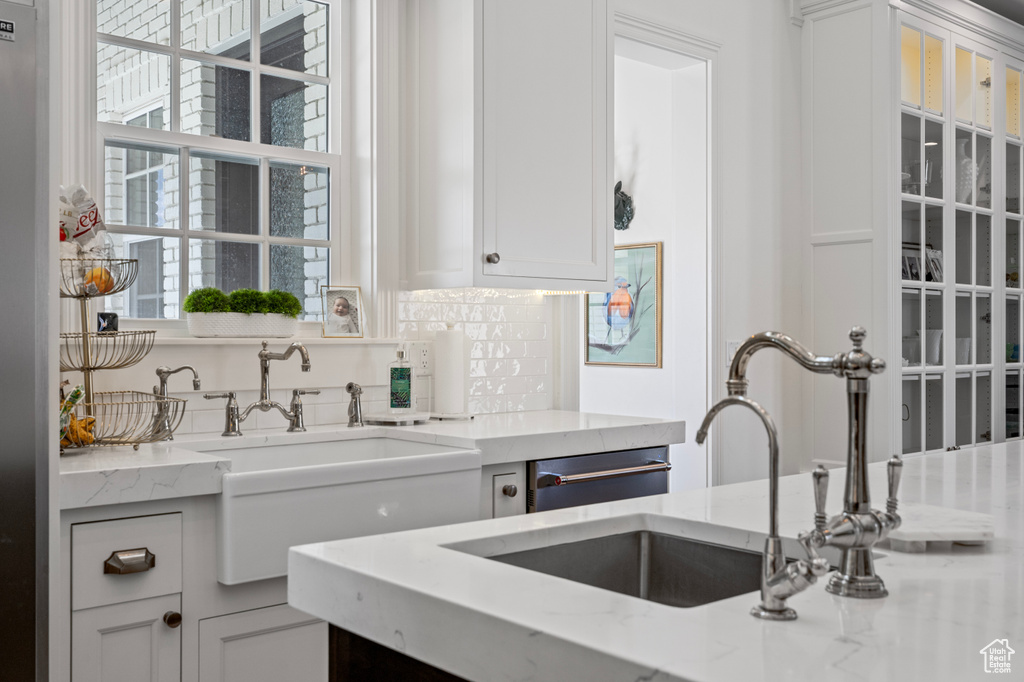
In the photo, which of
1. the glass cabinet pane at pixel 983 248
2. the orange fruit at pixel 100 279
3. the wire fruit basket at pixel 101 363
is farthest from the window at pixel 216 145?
the glass cabinet pane at pixel 983 248

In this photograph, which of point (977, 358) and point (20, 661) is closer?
point (20, 661)

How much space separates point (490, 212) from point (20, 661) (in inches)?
73.7

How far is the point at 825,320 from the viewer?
4242 mm

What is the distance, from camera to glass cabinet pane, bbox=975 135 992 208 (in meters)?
4.64

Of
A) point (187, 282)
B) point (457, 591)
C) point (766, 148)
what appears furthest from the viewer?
point (766, 148)

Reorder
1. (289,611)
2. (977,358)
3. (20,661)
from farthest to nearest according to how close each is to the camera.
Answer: (977,358)
(289,611)
(20,661)

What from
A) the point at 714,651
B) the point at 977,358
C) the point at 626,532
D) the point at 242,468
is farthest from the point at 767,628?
the point at 977,358

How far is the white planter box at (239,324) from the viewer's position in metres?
2.80

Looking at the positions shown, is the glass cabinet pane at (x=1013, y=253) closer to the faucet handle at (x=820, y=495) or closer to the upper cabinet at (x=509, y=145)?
the upper cabinet at (x=509, y=145)

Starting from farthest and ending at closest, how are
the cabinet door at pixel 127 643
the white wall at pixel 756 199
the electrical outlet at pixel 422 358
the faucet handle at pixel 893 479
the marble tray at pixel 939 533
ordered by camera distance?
1. the white wall at pixel 756 199
2. the electrical outlet at pixel 422 358
3. the cabinet door at pixel 127 643
4. the marble tray at pixel 939 533
5. the faucet handle at pixel 893 479

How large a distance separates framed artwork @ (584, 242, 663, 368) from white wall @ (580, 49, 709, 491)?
4 centimetres

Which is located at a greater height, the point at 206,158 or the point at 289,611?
the point at 206,158

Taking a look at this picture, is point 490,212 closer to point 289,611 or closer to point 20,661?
point 289,611

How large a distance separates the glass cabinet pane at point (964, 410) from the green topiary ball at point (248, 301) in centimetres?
342
